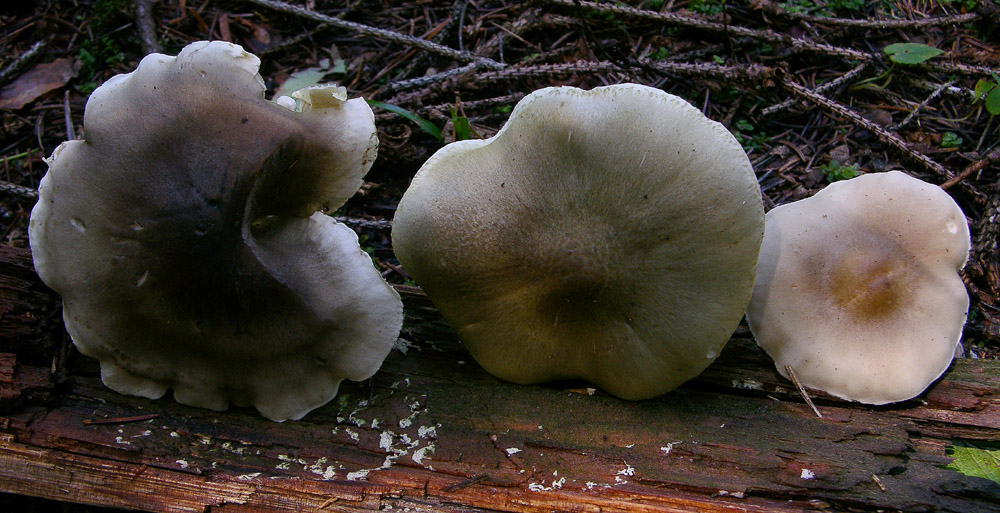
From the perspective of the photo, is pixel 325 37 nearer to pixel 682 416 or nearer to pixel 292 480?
pixel 292 480

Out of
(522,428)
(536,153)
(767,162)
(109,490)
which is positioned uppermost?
(536,153)

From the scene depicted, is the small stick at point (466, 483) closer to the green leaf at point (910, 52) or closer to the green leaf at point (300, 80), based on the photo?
the green leaf at point (300, 80)

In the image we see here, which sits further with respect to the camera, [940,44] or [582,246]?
[940,44]

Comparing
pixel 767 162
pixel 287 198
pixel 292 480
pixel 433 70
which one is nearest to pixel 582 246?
pixel 287 198

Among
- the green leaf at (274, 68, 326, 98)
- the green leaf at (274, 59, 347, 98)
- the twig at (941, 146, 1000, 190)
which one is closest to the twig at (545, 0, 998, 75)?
the twig at (941, 146, 1000, 190)

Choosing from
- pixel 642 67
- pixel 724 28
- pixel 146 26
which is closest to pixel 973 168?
pixel 724 28

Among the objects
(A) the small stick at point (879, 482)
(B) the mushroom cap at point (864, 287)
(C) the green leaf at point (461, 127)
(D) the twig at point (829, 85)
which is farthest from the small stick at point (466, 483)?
(D) the twig at point (829, 85)

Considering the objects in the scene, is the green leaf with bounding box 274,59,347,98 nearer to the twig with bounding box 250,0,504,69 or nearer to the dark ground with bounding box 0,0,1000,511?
the dark ground with bounding box 0,0,1000,511

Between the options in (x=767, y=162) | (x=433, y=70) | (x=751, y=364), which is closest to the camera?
(x=751, y=364)
